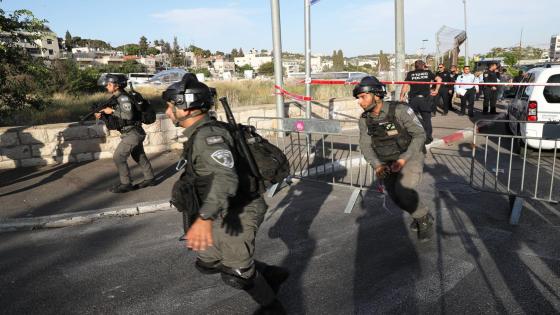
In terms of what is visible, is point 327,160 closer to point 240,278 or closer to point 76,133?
point 76,133

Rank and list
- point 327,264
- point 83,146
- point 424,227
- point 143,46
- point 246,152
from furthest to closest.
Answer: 1. point 143,46
2. point 83,146
3. point 424,227
4. point 327,264
5. point 246,152

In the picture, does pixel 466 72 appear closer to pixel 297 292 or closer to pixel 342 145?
pixel 342 145

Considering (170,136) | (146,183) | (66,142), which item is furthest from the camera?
(170,136)

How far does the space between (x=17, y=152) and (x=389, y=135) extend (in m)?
6.88

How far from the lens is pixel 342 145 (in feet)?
29.4

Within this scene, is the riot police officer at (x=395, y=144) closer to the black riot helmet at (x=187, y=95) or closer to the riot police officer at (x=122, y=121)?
the black riot helmet at (x=187, y=95)

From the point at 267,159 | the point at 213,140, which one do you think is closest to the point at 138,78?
the point at 267,159

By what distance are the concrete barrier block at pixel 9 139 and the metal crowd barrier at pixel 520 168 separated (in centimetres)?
756

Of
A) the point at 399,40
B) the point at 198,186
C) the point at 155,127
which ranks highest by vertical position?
the point at 399,40

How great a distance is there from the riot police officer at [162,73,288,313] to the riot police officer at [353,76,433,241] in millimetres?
1668

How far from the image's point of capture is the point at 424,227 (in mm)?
4168

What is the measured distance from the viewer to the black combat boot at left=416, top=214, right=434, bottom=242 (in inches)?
164

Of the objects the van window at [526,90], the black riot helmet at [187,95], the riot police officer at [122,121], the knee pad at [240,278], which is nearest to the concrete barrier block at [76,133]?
the riot police officer at [122,121]

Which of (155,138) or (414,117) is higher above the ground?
(414,117)
